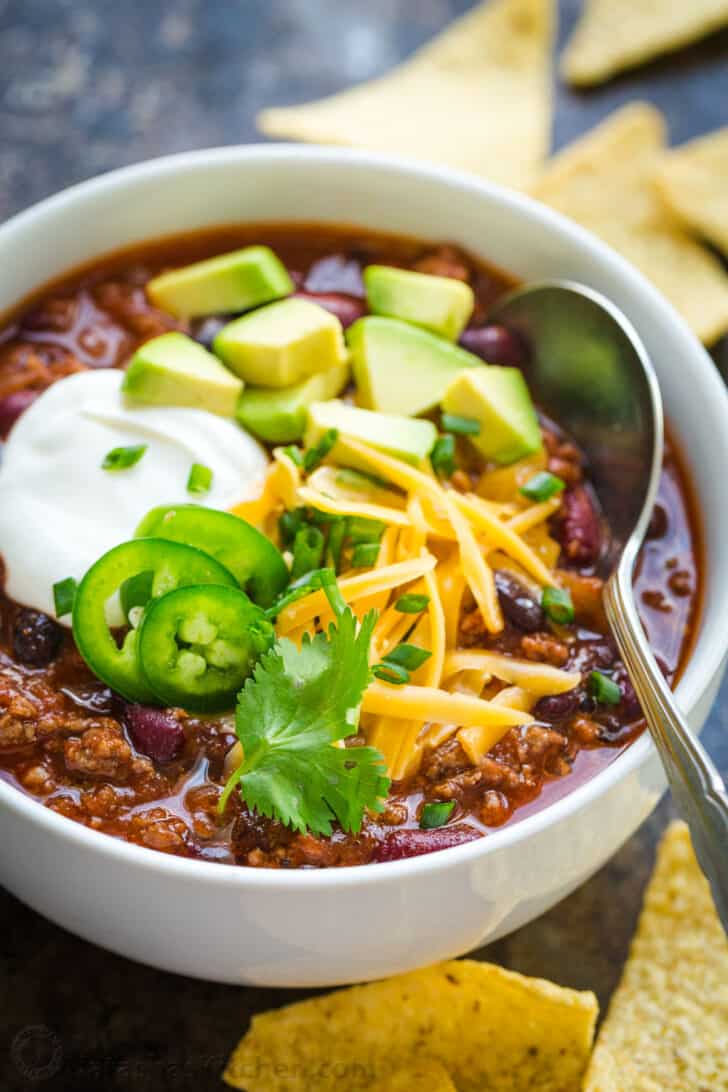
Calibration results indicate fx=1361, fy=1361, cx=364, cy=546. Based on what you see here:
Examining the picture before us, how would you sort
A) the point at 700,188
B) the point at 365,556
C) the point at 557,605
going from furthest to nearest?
the point at 700,188
the point at 557,605
the point at 365,556

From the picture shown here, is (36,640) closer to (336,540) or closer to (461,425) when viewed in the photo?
(336,540)

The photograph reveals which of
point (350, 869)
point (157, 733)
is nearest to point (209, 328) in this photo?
point (157, 733)

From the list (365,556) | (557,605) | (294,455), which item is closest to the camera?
(365,556)

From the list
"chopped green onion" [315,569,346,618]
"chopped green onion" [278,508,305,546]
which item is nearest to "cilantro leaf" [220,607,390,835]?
"chopped green onion" [315,569,346,618]

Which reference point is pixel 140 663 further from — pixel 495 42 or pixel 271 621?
pixel 495 42

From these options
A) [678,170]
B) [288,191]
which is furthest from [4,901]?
[678,170]

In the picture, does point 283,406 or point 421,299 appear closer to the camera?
point 283,406

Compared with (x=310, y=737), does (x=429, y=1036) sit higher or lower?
lower
